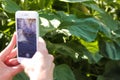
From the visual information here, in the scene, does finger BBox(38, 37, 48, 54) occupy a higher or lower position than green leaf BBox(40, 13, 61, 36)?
higher

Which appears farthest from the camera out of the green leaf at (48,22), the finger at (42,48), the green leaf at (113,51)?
the green leaf at (113,51)

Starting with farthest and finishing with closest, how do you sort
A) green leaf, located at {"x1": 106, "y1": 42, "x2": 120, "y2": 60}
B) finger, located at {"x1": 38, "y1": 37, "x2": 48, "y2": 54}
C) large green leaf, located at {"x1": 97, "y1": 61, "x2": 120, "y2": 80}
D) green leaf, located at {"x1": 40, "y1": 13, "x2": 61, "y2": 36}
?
large green leaf, located at {"x1": 97, "y1": 61, "x2": 120, "y2": 80} → green leaf, located at {"x1": 106, "y1": 42, "x2": 120, "y2": 60} → green leaf, located at {"x1": 40, "y1": 13, "x2": 61, "y2": 36} → finger, located at {"x1": 38, "y1": 37, "x2": 48, "y2": 54}

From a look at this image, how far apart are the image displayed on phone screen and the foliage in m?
0.50

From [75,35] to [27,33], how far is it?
0.59 meters

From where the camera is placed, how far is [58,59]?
201 centimetres

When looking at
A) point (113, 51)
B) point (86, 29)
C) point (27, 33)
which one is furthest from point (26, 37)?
point (113, 51)

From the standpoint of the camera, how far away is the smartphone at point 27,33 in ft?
3.45

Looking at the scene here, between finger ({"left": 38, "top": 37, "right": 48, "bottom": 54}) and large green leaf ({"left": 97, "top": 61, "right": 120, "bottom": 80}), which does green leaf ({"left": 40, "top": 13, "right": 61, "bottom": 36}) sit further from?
finger ({"left": 38, "top": 37, "right": 48, "bottom": 54})

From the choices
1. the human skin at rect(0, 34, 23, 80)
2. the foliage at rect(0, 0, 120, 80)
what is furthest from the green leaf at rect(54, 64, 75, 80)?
the human skin at rect(0, 34, 23, 80)

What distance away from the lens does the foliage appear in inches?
67.1

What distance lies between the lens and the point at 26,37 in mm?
1079

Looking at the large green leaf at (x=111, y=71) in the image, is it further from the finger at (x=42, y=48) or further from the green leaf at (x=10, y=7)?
the finger at (x=42, y=48)

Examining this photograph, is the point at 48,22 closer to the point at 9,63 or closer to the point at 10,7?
the point at 10,7

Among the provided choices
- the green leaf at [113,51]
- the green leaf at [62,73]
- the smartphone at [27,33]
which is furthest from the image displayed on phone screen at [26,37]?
the green leaf at [113,51]
